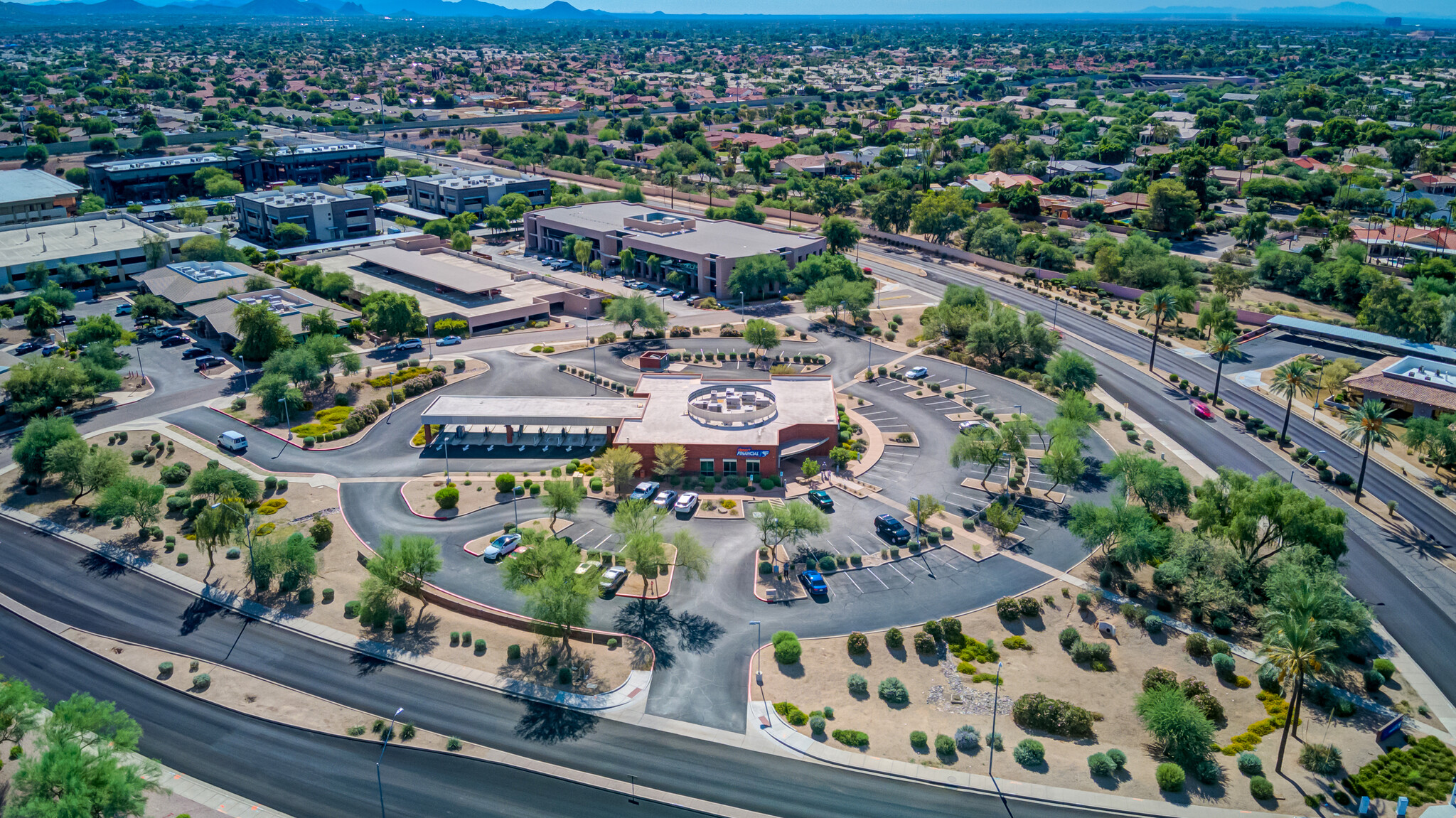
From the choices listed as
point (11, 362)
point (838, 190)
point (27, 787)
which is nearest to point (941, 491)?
point (27, 787)

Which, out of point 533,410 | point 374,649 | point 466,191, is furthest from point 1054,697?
point 466,191

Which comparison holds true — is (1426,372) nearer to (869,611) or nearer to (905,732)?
(869,611)

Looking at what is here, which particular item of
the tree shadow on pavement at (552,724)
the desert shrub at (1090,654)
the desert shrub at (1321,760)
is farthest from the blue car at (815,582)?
the desert shrub at (1321,760)

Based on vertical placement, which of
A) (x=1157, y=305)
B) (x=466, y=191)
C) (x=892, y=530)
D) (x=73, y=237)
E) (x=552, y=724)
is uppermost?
(x=466, y=191)

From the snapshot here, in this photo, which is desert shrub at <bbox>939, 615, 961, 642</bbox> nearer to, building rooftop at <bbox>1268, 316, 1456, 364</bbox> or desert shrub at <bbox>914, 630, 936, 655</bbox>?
desert shrub at <bbox>914, 630, 936, 655</bbox>

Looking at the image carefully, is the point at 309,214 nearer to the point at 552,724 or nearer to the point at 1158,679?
the point at 552,724
